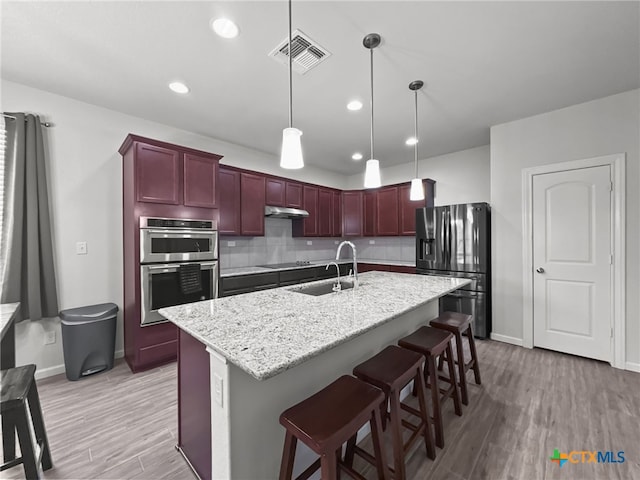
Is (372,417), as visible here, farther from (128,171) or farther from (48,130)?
(48,130)

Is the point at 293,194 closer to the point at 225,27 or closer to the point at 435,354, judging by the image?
the point at 225,27

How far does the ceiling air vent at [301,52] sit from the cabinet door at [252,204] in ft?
6.43

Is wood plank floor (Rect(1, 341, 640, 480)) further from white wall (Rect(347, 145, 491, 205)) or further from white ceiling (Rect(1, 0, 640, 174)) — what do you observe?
white ceiling (Rect(1, 0, 640, 174))

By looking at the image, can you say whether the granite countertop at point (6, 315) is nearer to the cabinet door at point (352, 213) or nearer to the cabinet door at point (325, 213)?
the cabinet door at point (325, 213)

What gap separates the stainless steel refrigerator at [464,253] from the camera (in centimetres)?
339

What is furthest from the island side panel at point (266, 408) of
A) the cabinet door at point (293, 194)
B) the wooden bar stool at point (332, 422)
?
the cabinet door at point (293, 194)

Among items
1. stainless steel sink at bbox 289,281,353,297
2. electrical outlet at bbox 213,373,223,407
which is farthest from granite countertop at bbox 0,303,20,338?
stainless steel sink at bbox 289,281,353,297

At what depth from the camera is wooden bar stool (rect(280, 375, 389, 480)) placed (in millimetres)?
991

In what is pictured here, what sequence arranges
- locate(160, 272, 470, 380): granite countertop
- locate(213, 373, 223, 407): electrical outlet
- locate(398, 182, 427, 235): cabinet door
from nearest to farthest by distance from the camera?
locate(160, 272, 470, 380): granite countertop
locate(213, 373, 223, 407): electrical outlet
locate(398, 182, 427, 235): cabinet door

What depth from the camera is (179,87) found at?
244 centimetres

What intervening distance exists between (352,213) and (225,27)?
3.84 metres

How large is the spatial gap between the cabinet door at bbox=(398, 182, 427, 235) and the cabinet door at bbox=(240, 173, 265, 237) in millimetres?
2385

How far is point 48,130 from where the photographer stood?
253cm

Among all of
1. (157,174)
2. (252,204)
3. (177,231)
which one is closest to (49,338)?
(177,231)
